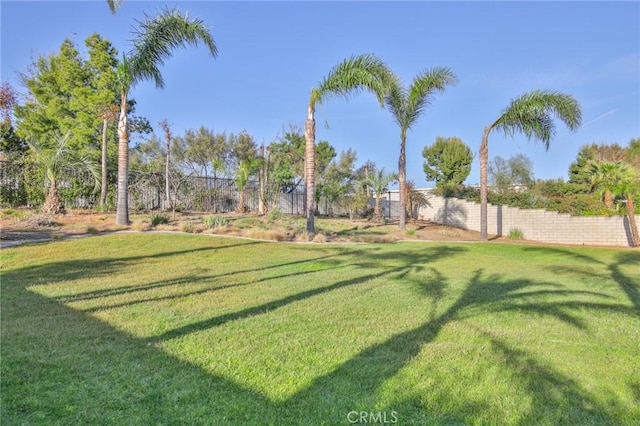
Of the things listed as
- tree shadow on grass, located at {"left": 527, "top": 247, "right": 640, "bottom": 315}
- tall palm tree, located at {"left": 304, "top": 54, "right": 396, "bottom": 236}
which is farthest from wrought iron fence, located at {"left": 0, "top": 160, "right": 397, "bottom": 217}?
tree shadow on grass, located at {"left": 527, "top": 247, "right": 640, "bottom": 315}

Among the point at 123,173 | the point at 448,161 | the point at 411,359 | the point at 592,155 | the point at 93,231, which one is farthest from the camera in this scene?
the point at 448,161

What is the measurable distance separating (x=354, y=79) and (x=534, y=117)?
8017 mm

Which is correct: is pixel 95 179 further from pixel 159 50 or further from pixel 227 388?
pixel 227 388

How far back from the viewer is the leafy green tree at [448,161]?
118 ft

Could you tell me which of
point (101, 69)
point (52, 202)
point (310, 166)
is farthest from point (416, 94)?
point (101, 69)

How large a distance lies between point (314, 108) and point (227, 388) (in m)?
12.6

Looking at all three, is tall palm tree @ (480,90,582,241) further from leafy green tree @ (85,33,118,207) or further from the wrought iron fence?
leafy green tree @ (85,33,118,207)

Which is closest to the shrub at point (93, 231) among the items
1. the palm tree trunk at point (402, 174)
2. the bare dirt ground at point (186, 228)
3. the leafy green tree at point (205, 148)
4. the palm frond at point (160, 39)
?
the bare dirt ground at point (186, 228)

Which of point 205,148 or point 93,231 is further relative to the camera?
point 205,148

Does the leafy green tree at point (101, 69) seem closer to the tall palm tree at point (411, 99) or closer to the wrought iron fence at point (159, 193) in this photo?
the wrought iron fence at point (159, 193)

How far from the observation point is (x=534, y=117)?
16625 mm

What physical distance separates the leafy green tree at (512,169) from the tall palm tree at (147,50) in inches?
1182

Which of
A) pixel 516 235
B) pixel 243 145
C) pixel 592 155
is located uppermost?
pixel 243 145

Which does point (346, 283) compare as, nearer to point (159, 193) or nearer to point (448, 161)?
point (159, 193)
